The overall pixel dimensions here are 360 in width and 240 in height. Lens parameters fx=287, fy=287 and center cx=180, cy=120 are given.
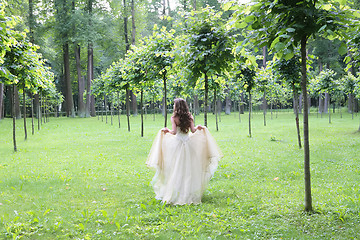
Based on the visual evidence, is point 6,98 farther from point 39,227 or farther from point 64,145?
point 39,227

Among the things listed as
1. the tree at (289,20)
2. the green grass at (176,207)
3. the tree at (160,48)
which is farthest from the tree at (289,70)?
the tree at (289,20)

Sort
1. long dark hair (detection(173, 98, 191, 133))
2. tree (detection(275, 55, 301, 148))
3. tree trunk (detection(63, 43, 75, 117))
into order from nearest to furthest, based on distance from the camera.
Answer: long dark hair (detection(173, 98, 191, 133)), tree (detection(275, 55, 301, 148)), tree trunk (detection(63, 43, 75, 117))

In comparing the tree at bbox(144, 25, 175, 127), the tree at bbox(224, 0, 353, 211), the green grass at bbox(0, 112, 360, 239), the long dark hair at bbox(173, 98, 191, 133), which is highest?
the tree at bbox(144, 25, 175, 127)

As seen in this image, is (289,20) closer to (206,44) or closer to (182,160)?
(182,160)

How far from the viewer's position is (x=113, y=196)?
585 cm

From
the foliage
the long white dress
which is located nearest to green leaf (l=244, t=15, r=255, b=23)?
the long white dress

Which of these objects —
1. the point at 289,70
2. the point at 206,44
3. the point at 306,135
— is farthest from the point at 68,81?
the point at 306,135

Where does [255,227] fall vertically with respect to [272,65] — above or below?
below

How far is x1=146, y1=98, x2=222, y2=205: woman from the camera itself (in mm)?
5316

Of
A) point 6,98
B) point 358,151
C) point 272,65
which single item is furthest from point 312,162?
point 6,98

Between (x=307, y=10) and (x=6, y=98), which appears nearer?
(x=307, y=10)

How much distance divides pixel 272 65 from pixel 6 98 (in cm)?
4361

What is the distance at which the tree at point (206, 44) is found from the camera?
6.88 m

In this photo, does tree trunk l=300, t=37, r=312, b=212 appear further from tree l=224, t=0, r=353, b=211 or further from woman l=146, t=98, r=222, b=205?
woman l=146, t=98, r=222, b=205
